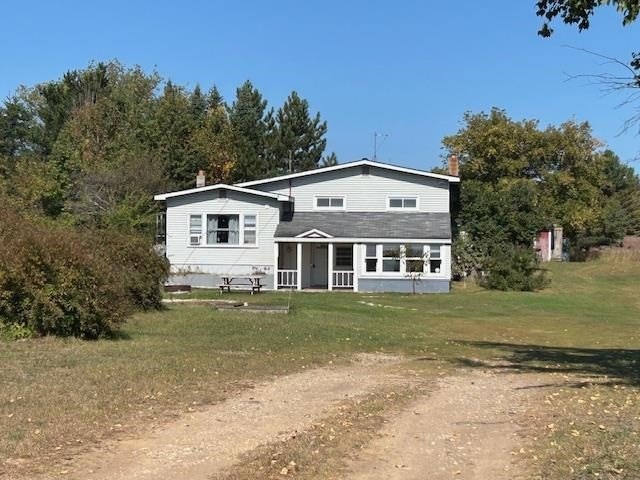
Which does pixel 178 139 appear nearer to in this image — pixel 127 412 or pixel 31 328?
pixel 31 328

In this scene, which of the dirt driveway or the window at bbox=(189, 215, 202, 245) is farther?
the window at bbox=(189, 215, 202, 245)

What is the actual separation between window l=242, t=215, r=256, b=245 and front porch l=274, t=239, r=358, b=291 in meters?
1.29

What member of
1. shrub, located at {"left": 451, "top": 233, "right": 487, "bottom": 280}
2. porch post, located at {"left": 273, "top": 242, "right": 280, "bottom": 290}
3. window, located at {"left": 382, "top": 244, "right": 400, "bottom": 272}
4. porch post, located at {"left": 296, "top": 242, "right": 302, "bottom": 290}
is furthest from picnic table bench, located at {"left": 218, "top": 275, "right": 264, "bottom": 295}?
shrub, located at {"left": 451, "top": 233, "right": 487, "bottom": 280}

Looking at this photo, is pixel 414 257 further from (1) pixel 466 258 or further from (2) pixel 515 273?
(2) pixel 515 273

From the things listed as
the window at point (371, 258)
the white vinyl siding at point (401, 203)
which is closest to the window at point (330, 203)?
the white vinyl siding at point (401, 203)

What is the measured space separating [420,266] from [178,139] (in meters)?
26.5

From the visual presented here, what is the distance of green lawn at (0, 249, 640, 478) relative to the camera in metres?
7.86

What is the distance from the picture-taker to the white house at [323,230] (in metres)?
34.2

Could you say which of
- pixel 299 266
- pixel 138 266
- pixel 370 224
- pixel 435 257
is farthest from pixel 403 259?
pixel 138 266

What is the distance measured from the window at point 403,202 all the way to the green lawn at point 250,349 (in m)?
5.89

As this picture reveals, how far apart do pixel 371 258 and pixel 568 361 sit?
20531mm

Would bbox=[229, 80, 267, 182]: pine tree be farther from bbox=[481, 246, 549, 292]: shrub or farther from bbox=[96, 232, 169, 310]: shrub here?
bbox=[96, 232, 169, 310]: shrub

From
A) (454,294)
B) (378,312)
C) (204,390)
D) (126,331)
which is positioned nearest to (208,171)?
(454,294)

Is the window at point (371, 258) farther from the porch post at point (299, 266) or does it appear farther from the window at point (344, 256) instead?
the porch post at point (299, 266)
